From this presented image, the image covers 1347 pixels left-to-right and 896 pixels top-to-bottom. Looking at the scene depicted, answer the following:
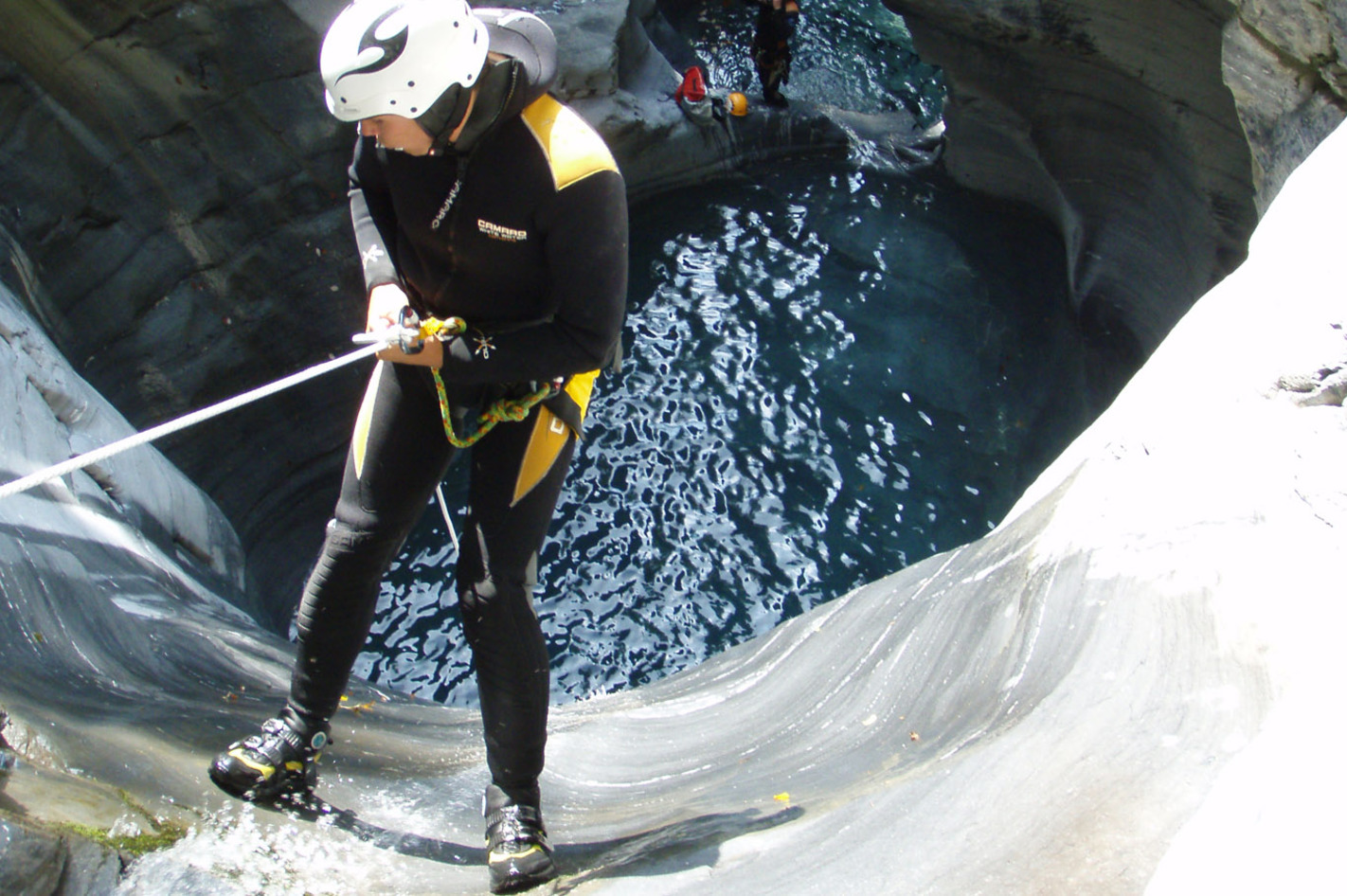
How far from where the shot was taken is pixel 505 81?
2080mm

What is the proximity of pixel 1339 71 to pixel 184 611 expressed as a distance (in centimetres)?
506

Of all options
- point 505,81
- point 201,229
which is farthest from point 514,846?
point 201,229

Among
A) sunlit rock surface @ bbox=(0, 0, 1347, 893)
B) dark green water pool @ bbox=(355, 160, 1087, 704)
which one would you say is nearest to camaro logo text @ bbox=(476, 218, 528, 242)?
sunlit rock surface @ bbox=(0, 0, 1347, 893)

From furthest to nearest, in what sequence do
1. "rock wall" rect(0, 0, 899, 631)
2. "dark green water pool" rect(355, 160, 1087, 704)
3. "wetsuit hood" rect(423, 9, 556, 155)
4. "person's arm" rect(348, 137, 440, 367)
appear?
"dark green water pool" rect(355, 160, 1087, 704)
"rock wall" rect(0, 0, 899, 631)
"person's arm" rect(348, 137, 440, 367)
"wetsuit hood" rect(423, 9, 556, 155)

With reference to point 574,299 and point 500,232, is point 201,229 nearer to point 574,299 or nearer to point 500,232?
point 500,232

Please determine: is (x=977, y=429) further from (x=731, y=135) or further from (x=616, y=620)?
(x=731, y=135)

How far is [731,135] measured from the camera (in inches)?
350

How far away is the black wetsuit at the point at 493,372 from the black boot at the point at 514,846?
0.04 meters

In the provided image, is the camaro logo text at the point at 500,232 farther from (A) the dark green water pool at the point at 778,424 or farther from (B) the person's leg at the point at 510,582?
(A) the dark green water pool at the point at 778,424

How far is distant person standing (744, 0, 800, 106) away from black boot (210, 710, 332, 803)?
8.00 meters

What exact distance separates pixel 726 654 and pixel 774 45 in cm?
651

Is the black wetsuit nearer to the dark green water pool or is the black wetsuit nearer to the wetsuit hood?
the wetsuit hood

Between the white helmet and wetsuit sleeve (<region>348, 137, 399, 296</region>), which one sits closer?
the white helmet

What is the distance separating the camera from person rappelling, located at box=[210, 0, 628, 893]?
6.80ft
